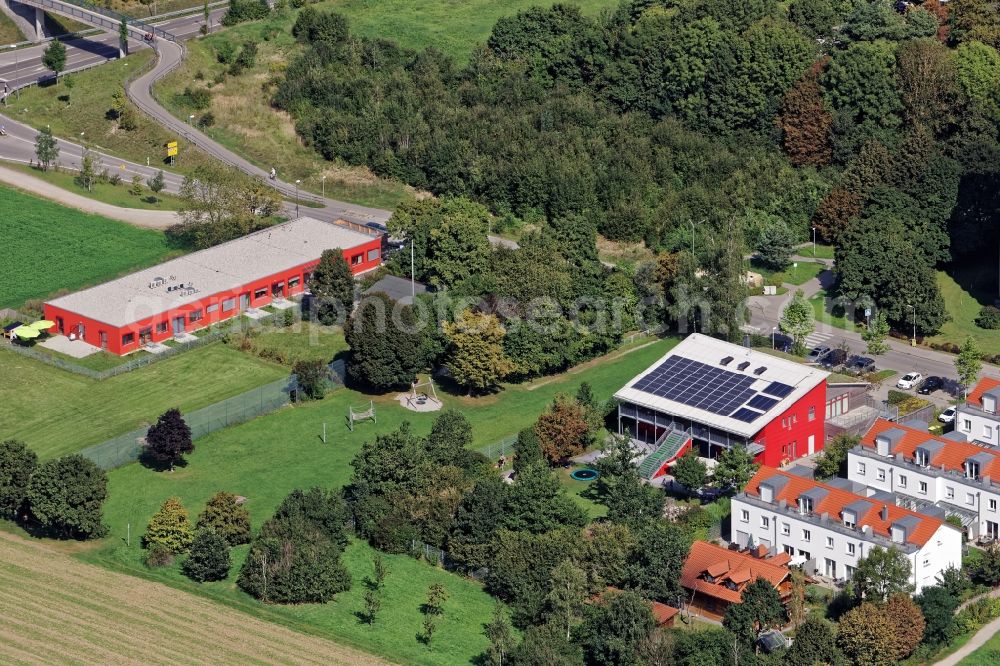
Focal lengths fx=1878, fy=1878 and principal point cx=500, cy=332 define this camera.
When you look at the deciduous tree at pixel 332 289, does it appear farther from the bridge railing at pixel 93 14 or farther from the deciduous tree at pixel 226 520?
the bridge railing at pixel 93 14

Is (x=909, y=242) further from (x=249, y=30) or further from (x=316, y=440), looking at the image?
(x=249, y=30)

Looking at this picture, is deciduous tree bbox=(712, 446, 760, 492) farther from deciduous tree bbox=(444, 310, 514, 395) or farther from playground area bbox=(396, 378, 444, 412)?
playground area bbox=(396, 378, 444, 412)

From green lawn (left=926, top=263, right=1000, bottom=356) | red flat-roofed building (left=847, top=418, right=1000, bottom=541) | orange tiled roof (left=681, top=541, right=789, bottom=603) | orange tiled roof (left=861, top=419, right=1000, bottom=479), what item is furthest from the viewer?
green lawn (left=926, top=263, right=1000, bottom=356)

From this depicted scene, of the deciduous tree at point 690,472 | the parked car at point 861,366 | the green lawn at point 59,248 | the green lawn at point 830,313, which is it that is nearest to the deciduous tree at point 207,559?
the deciduous tree at point 690,472

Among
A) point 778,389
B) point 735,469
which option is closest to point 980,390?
point 778,389

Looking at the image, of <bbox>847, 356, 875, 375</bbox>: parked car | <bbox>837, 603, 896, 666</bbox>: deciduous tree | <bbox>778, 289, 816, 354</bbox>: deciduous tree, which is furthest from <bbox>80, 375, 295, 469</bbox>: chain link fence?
<bbox>837, 603, 896, 666</bbox>: deciduous tree

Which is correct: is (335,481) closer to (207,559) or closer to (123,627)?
(207,559)

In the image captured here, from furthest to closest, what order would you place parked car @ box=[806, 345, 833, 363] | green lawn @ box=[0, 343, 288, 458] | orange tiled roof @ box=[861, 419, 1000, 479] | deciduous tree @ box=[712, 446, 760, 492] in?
parked car @ box=[806, 345, 833, 363], green lawn @ box=[0, 343, 288, 458], deciduous tree @ box=[712, 446, 760, 492], orange tiled roof @ box=[861, 419, 1000, 479]
